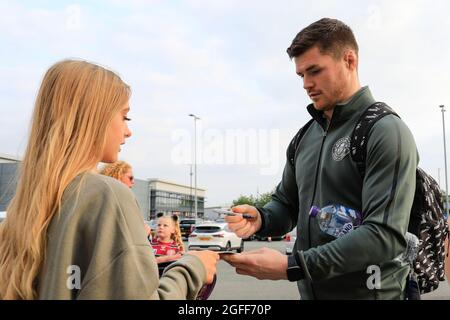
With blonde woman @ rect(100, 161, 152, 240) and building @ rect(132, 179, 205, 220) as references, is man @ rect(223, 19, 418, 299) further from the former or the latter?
building @ rect(132, 179, 205, 220)

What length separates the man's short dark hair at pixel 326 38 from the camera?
1.96 meters

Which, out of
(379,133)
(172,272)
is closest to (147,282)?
(172,272)

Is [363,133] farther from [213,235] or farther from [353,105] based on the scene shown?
[213,235]

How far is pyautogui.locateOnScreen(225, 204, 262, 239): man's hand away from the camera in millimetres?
2162

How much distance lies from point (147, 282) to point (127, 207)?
23 centimetres

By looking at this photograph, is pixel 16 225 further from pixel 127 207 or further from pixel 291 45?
pixel 291 45

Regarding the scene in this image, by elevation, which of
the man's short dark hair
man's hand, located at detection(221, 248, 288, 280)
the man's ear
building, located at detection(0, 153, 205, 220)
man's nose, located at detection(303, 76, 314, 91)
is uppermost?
building, located at detection(0, 153, 205, 220)

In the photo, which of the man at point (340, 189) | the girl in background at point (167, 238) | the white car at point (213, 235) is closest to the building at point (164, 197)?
the white car at point (213, 235)

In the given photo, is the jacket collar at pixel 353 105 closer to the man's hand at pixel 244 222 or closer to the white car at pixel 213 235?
the man's hand at pixel 244 222

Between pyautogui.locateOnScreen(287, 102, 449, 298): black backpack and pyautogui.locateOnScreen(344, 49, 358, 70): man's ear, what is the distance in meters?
0.25

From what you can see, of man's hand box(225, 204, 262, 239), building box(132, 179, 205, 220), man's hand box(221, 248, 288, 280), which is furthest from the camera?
building box(132, 179, 205, 220)

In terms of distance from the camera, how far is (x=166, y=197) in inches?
2872

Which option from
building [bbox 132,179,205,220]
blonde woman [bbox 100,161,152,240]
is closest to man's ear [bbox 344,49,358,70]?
blonde woman [bbox 100,161,152,240]

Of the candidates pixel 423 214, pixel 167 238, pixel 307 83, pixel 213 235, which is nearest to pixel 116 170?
pixel 167 238
